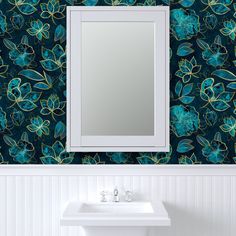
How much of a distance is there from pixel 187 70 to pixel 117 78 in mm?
451

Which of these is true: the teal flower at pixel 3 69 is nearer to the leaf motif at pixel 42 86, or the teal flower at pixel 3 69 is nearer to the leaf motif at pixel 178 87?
the leaf motif at pixel 42 86

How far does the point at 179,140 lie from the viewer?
2.70m

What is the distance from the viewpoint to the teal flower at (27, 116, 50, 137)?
270cm

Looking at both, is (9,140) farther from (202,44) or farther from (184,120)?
(202,44)

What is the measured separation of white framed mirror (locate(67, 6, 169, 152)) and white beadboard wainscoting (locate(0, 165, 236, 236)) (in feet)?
0.58

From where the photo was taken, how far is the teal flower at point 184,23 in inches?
106

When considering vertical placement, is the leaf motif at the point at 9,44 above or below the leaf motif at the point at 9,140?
above

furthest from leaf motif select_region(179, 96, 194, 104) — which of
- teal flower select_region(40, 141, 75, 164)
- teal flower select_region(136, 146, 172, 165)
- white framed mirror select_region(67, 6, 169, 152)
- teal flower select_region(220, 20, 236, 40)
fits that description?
teal flower select_region(40, 141, 75, 164)

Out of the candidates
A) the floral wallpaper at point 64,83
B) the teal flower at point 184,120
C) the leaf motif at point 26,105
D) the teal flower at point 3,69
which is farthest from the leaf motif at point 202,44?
the teal flower at point 3,69

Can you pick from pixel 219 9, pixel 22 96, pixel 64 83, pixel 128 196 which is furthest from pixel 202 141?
pixel 22 96

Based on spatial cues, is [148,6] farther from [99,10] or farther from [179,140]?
[179,140]

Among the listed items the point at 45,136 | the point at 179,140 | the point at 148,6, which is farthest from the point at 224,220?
the point at 148,6

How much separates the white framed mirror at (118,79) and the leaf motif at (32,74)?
189mm

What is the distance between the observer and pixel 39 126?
2.70m
